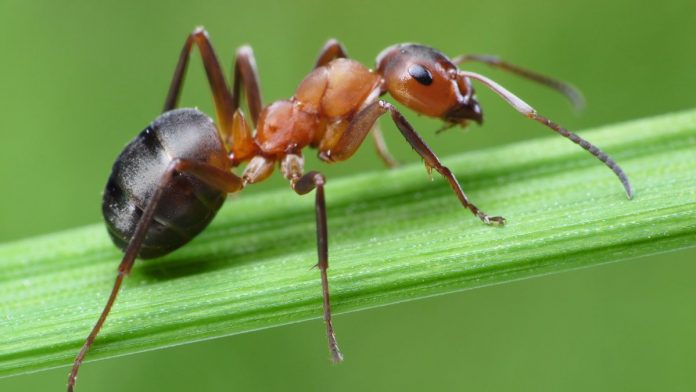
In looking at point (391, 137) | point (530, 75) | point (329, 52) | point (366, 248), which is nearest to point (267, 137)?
point (329, 52)

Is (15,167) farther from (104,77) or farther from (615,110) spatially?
(615,110)

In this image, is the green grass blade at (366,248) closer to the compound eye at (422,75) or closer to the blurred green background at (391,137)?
the compound eye at (422,75)

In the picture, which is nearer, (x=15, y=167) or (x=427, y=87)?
(x=427, y=87)

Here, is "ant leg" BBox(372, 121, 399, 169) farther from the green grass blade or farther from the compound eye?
the compound eye

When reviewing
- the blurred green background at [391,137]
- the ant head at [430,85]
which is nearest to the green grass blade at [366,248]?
the ant head at [430,85]

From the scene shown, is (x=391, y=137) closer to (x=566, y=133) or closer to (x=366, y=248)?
(x=566, y=133)

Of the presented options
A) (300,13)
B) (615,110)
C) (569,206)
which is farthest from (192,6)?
(569,206)

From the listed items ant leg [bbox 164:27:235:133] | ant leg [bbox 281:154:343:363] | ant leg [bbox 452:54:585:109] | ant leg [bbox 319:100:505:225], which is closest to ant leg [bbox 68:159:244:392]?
ant leg [bbox 281:154:343:363]
